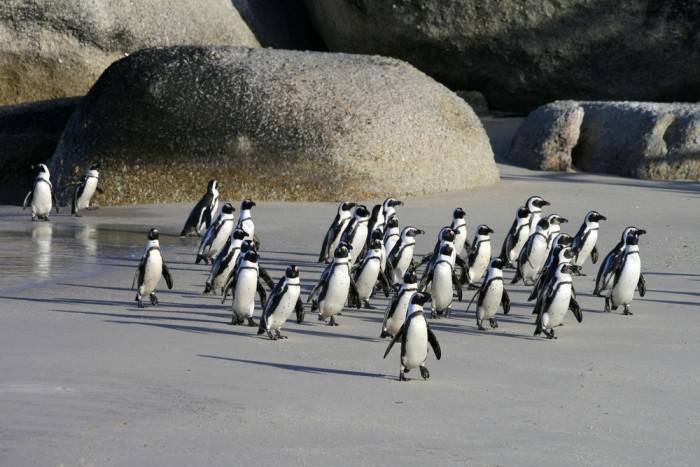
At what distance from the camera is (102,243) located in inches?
443

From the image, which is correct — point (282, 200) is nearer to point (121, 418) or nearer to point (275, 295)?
point (275, 295)

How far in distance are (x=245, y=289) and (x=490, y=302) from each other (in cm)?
135

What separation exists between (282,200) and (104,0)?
24.3ft

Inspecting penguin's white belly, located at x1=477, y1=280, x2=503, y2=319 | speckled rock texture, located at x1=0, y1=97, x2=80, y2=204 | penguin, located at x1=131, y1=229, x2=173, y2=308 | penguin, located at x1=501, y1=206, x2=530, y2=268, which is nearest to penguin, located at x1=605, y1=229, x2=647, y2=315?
penguin's white belly, located at x1=477, y1=280, x2=503, y2=319

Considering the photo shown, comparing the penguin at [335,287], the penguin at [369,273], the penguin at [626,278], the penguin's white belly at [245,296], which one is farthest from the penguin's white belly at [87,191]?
the penguin at [626,278]

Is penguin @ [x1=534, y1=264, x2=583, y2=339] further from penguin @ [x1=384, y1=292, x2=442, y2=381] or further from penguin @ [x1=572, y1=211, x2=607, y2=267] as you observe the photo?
penguin @ [x1=572, y1=211, x2=607, y2=267]

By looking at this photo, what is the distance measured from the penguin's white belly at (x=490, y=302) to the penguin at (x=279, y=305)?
1039 mm

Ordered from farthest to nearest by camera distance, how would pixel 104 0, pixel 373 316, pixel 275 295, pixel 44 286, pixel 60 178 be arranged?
pixel 104 0
pixel 60 178
pixel 44 286
pixel 373 316
pixel 275 295

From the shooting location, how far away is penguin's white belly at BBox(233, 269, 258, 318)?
736 cm

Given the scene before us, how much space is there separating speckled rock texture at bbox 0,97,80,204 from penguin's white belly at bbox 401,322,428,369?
1283 cm

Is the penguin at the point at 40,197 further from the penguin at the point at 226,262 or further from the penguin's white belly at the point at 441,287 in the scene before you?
the penguin's white belly at the point at 441,287

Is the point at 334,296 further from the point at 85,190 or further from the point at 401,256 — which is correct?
the point at 85,190

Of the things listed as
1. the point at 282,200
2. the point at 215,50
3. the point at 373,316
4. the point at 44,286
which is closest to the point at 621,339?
the point at 373,316

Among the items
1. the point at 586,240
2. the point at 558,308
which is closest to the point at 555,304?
the point at 558,308
